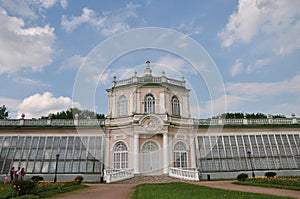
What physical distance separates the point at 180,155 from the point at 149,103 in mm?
6267

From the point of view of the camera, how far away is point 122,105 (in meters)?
27.2

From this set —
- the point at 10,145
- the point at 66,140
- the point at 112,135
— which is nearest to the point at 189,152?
the point at 112,135

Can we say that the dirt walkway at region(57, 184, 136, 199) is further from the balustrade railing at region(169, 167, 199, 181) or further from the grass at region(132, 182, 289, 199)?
the balustrade railing at region(169, 167, 199, 181)

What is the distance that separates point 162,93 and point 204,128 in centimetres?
594

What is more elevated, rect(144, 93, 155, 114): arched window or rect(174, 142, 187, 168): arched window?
rect(144, 93, 155, 114): arched window

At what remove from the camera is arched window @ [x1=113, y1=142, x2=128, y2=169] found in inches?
963

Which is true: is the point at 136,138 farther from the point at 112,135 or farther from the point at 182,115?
the point at 182,115

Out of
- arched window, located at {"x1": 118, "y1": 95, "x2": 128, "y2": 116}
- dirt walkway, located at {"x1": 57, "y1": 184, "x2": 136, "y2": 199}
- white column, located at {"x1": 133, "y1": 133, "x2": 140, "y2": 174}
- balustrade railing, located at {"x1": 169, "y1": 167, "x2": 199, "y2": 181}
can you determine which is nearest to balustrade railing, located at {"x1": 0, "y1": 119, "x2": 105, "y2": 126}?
arched window, located at {"x1": 118, "y1": 95, "x2": 128, "y2": 116}

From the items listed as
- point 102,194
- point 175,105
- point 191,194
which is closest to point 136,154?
point 175,105

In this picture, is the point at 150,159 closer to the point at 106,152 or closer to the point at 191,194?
the point at 106,152

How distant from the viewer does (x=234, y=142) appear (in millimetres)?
26844

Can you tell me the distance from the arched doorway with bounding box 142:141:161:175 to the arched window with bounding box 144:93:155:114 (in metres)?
3.51

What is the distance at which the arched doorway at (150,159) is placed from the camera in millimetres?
23828

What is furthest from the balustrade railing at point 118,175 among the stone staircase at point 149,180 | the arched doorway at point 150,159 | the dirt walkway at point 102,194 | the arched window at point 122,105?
the dirt walkway at point 102,194
